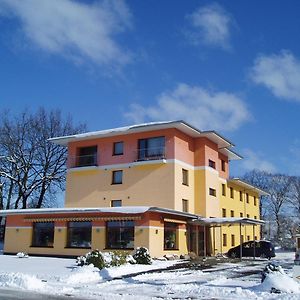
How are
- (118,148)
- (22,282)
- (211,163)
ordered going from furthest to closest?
1. (211,163)
2. (118,148)
3. (22,282)

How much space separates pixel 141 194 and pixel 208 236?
7.03 metres

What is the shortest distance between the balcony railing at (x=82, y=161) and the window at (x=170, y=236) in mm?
9672

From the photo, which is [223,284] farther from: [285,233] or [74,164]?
[285,233]

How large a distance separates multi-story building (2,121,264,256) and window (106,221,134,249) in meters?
0.07

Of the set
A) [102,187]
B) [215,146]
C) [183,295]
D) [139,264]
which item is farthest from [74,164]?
[183,295]

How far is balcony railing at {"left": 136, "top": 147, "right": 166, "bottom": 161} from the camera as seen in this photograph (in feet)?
119

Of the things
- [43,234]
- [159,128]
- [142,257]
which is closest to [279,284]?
[142,257]

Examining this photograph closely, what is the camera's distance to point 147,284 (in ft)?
60.6

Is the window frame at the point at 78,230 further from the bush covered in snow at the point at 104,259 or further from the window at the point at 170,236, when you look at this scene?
the bush covered in snow at the point at 104,259

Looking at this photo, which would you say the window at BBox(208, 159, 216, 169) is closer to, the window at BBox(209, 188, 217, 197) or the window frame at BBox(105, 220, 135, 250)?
the window at BBox(209, 188, 217, 197)

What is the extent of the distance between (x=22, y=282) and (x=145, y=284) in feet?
15.6

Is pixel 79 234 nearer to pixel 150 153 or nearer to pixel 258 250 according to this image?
Result: pixel 150 153

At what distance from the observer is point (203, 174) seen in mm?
38250

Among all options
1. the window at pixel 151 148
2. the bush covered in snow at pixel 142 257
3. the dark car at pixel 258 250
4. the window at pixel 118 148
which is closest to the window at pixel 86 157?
the window at pixel 118 148
